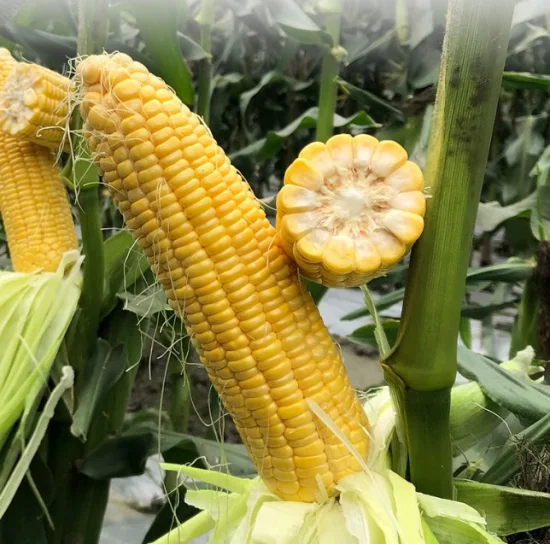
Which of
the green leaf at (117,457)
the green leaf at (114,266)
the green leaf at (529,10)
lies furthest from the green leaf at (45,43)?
the green leaf at (529,10)

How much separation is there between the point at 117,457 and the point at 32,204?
1.04ft

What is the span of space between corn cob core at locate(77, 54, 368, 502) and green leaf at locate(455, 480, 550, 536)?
0.08m

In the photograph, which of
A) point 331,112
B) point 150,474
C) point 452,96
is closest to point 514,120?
point 331,112

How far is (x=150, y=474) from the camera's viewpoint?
124 cm

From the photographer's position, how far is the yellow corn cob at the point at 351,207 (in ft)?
0.92

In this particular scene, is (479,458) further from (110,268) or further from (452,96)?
(110,268)

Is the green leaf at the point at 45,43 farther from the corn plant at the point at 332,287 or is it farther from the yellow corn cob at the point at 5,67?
the corn plant at the point at 332,287

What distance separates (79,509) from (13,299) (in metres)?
0.34

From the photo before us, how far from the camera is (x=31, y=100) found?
0.54 m

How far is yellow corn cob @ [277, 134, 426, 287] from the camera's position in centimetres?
28

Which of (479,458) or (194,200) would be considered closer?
(194,200)

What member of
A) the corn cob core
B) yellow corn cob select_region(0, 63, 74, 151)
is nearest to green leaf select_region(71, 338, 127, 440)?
yellow corn cob select_region(0, 63, 74, 151)

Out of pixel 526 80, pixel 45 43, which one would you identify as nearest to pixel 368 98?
pixel 526 80

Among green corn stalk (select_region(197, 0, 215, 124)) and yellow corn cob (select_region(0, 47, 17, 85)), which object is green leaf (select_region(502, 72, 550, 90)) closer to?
green corn stalk (select_region(197, 0, 215, 124))
